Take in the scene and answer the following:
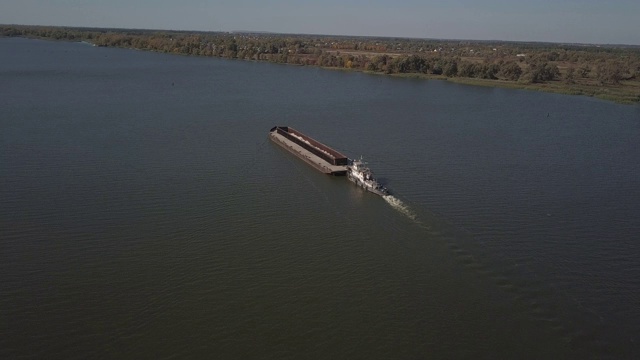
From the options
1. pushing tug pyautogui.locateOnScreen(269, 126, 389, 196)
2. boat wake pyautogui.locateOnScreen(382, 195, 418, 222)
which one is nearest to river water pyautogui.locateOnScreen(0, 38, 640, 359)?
boat wake pyautogui.locateOnScreen(382, 195, 418, 222)

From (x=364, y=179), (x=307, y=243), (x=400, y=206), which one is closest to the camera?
(x=307, y=243)

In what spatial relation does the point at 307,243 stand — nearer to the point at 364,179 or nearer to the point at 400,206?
the point at 400,206

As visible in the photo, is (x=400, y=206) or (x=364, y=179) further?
(x=364, y=179)

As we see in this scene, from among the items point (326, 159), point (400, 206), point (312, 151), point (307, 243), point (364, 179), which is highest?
point (312, 151)

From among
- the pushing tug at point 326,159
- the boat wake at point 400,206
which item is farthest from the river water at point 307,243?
the pushing tug at point 326,159

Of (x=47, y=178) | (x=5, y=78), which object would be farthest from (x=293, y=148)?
(x=5, y=78)

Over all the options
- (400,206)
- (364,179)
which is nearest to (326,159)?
(364,179)

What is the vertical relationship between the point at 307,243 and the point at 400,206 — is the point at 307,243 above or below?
below
